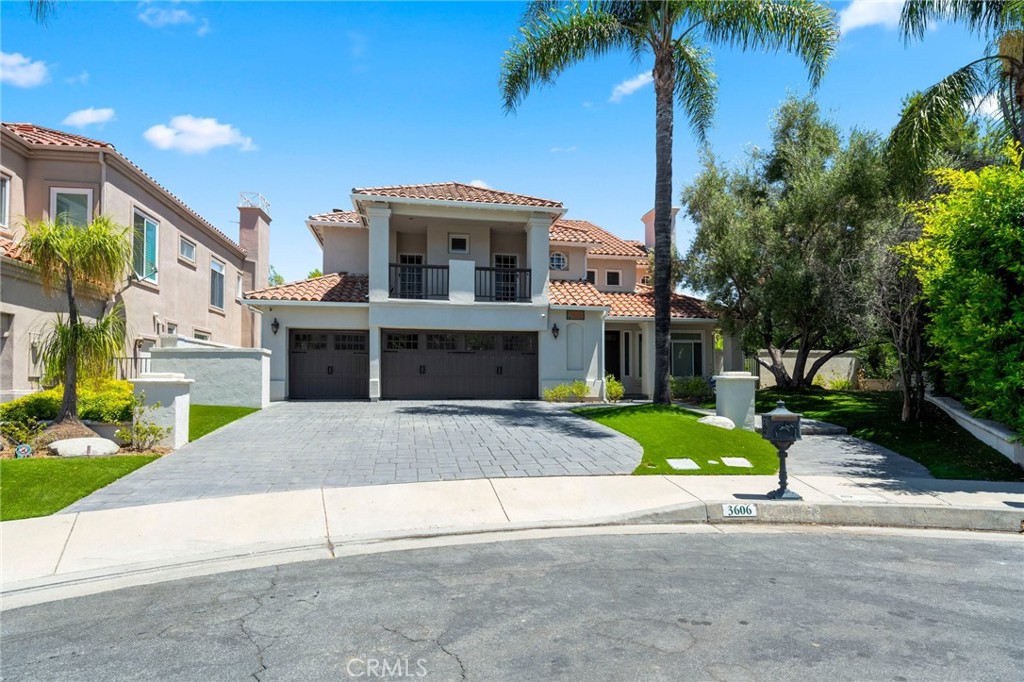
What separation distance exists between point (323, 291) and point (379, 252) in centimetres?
236

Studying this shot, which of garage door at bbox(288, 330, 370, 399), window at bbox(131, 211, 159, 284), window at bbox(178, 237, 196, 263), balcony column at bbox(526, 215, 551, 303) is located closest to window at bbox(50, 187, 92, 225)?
window at bbox(131, 211, 159, 284)

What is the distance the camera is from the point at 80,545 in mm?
6266

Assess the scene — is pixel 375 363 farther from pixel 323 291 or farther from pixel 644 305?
pixel 644 305

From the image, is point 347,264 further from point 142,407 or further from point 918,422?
point 918,422

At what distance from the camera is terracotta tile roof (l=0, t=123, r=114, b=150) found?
15445mm

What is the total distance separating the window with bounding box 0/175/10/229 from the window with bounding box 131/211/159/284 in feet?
9.34

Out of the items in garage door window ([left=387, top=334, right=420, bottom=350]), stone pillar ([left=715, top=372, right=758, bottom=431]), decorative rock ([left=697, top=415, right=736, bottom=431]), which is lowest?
decorative rock ([left=697, top=415, right=736, bottom=431])

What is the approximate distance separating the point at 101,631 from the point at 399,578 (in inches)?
83.5

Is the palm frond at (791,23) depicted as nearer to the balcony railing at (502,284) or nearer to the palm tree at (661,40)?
the palm tree at (661,40)

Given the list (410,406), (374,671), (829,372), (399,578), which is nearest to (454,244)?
(410,406)

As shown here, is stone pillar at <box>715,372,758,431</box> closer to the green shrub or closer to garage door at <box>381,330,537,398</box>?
the green shrub

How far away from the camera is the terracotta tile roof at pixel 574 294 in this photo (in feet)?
70.8

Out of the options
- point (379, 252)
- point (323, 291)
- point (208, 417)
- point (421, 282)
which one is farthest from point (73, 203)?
point (421, 282)

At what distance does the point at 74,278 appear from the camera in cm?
1121
